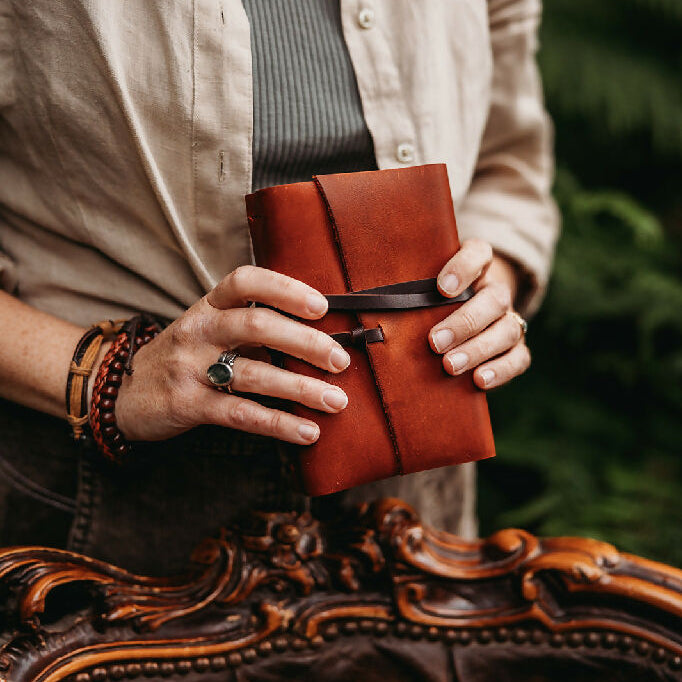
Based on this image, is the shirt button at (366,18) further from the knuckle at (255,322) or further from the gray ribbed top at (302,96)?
the knuckle at (255,322)

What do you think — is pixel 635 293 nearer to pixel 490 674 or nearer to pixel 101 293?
pixel 490 674

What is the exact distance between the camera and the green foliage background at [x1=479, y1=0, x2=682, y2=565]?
130 centimetres

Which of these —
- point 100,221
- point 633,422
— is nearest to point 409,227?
point 100,221

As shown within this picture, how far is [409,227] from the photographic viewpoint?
507mm

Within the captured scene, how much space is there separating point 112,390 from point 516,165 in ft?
1.83

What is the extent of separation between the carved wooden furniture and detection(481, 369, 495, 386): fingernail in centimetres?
15

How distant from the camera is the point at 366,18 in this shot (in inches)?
24.4

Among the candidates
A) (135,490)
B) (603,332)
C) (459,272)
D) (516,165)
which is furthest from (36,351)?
(603,332)

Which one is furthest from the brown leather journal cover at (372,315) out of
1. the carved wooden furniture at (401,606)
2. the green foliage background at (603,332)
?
the green foliage background at (603,332)

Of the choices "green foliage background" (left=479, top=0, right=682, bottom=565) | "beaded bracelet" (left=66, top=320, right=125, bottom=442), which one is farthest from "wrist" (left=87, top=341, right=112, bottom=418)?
"green foliage background" (left=479, top=0, right=682, bottom=565)

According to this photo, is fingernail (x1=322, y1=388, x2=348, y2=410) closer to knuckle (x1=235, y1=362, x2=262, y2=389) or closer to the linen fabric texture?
knuckle (x1=235, y1=362, x2=262, y2=389)

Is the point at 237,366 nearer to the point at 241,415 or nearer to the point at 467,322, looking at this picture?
the point at 241,415

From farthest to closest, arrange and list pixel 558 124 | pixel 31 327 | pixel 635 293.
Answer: pixel 558 124 < pixel 635 293 < pixel 31 327

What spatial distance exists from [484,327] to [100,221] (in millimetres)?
351
